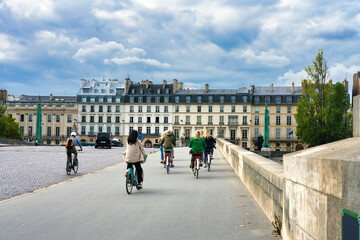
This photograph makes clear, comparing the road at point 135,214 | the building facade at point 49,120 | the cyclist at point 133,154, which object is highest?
the building facade at point 49,120

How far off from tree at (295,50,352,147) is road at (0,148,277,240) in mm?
31318

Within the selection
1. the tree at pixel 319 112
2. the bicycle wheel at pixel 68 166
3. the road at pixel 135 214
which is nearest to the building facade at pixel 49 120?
the tree at pixel 319 112

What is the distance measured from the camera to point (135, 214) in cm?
684

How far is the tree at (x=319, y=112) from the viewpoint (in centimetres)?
3925

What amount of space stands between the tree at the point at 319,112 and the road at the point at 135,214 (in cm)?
3132

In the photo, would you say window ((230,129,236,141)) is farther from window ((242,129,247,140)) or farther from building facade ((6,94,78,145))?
building facade ((6,94,78,145))

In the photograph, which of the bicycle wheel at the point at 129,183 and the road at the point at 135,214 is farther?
the bicycle wheel at the point at 129,183

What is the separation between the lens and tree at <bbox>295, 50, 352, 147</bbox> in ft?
129

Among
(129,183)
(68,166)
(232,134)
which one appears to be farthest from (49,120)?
(129,183)

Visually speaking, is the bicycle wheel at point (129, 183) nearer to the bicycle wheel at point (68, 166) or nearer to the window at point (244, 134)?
the bicycle wheel at point (68, 166)

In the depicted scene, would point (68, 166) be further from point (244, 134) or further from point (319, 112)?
point (244, 134)

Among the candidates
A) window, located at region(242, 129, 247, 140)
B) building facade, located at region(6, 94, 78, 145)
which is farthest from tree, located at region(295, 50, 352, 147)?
building facade, located at region(6, 94, 78, 145)

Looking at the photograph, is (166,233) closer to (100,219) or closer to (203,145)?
(100,219)

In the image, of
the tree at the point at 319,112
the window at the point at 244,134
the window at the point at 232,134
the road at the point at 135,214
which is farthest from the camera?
the window at the point at 232,134
